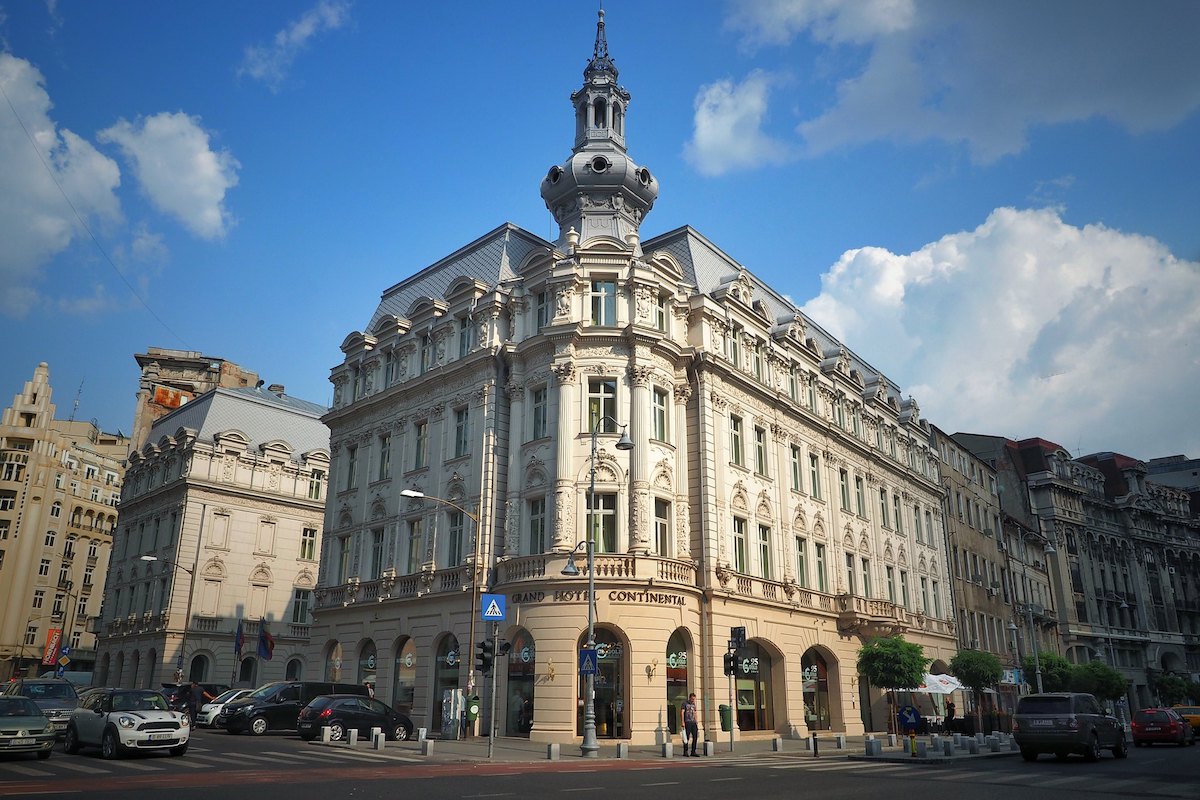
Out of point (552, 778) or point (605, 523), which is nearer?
point (552, 778)

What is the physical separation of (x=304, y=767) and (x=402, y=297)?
3196cm

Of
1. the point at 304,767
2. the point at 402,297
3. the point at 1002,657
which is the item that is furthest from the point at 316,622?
the point at 1002,657

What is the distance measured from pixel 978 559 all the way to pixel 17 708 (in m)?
62.5

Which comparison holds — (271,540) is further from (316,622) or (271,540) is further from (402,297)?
(402,297)

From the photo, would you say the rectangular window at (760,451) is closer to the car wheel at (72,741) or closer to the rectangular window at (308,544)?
the car wheel at (72,741)

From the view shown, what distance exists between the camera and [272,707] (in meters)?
32.5

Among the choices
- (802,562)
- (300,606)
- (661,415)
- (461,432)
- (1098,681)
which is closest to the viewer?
(661,415)

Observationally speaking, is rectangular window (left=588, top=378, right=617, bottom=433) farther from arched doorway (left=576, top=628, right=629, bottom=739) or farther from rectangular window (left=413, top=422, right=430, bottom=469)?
rectangular window (left=413, top=422, right=430, bottom=469)

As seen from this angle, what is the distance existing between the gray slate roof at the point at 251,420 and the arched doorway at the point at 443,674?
108ft

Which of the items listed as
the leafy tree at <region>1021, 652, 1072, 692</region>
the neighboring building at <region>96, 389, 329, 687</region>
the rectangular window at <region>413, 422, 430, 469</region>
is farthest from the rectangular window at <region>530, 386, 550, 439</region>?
the leafy tree at <region>1021, 652, 1072, 692</region>

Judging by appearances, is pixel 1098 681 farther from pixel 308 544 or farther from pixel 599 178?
pixel 308 544

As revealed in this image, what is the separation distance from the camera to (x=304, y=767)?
19484mm

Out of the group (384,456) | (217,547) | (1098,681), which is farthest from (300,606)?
(1098,681)

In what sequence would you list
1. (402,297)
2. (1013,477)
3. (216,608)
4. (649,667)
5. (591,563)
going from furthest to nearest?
(1013,477)
(216,608)
(402,297)
(649,667)
(591,563)
